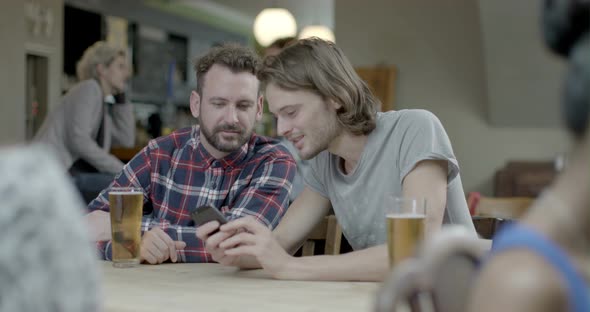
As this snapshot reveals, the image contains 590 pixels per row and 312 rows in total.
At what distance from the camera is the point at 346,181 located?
214 centimetres

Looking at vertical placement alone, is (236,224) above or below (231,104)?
below

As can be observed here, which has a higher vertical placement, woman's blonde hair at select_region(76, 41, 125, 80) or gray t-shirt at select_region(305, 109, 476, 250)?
woman's blonde hair at select_region(76, 41, 125, 80)

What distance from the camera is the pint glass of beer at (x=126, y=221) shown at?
6.17 feet

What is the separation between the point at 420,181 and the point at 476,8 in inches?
210

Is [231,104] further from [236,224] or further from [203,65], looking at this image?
[236,224]

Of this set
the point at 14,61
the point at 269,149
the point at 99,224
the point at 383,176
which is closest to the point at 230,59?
the point at 269,149

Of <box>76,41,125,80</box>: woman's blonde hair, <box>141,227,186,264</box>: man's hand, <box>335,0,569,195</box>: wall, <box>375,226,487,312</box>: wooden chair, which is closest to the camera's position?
<box>375,226,487,312</box>: wooden chair

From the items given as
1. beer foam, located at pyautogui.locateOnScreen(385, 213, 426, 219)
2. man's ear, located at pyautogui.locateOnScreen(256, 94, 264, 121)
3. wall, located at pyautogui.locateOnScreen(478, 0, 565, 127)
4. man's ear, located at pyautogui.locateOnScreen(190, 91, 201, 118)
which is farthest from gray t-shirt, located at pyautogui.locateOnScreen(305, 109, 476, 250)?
wall, located at pyautogui.locateOnScreen(478, 0, 565, 127)

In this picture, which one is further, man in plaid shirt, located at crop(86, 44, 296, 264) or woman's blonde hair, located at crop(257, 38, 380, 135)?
man in plaid shirt, located at crop(86, 44, 296, 264)

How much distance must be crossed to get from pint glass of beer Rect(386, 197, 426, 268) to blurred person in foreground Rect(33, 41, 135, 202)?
10.7ft

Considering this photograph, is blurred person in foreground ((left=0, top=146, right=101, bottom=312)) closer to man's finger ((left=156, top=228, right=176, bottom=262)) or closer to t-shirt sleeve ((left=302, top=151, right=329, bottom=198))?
man's finger ((left=156, top=228, right=176, bottom=262))

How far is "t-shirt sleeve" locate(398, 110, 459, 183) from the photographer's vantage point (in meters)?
1.91

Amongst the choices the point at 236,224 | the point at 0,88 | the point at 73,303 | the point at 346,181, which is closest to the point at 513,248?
the point at 73,303

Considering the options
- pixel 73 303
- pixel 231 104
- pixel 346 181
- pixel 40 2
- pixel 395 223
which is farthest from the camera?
pixel 40 2
